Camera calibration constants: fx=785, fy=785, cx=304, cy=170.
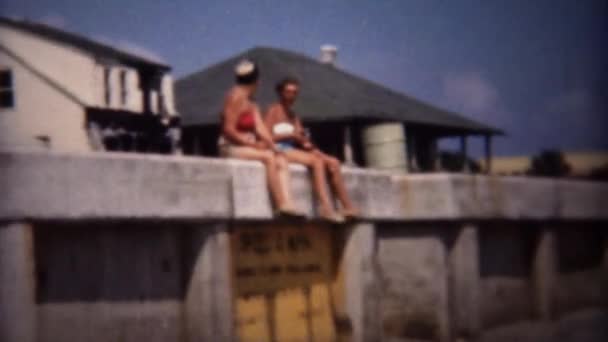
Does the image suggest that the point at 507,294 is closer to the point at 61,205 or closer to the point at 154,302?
the point at 154,302

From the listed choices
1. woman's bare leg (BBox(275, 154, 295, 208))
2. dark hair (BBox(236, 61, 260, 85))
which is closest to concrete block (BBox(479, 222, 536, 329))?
woman's bare leg (BBox(275, 154, 295, 208))

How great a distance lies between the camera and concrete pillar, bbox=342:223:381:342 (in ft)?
22.9

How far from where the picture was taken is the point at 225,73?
25.4m

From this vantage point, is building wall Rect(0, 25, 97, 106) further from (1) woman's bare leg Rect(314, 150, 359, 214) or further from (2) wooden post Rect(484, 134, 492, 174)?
(1) woman's bare leg Rect(314, 150, 359, 214)

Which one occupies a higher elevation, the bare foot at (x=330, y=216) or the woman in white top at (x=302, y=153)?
the woman in white top at (x=302, y=153)

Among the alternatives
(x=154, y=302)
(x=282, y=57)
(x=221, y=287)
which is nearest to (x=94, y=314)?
(x=154, y=302)

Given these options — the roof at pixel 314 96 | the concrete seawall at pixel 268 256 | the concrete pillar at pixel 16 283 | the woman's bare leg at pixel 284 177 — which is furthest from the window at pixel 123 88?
the concrete pillar at pixel 16 283

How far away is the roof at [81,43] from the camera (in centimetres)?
2498

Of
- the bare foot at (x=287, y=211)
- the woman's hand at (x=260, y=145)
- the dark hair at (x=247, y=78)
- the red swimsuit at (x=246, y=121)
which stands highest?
the dark hair at (x=247, y=78)

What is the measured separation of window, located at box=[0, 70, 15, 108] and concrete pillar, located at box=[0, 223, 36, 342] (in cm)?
1957

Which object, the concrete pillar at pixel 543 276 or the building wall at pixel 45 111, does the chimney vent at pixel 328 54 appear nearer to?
the building wall at pixel 45 111

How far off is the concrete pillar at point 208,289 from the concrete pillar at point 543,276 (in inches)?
173

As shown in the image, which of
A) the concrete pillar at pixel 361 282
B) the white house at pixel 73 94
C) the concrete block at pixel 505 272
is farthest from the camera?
the white house at pixel 73 94

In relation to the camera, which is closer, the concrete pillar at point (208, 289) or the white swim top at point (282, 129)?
the concrete pillar at point (208, 289)
